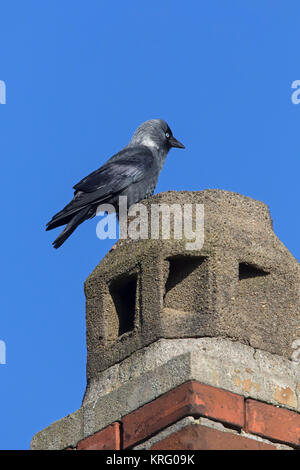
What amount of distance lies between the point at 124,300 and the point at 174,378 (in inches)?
33.9

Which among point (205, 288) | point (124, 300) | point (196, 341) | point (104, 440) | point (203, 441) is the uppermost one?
point (124, 300)

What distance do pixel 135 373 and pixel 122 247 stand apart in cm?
75

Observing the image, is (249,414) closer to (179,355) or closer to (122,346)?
(179,355)

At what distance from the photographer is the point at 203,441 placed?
4223mm

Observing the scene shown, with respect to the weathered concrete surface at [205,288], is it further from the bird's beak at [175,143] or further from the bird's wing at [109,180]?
the bird's beak at [175,143]

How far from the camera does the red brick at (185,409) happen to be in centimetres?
433

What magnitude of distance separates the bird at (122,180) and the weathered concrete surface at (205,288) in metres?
1.99

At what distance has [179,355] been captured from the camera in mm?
4539

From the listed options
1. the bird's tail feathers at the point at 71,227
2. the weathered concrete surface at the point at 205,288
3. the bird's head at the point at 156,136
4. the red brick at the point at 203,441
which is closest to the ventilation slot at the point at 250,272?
the weathered concrete surface at the point at 205,288

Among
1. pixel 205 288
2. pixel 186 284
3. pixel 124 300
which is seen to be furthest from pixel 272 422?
pixel 124 300

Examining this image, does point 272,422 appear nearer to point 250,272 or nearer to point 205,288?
point 205,288
